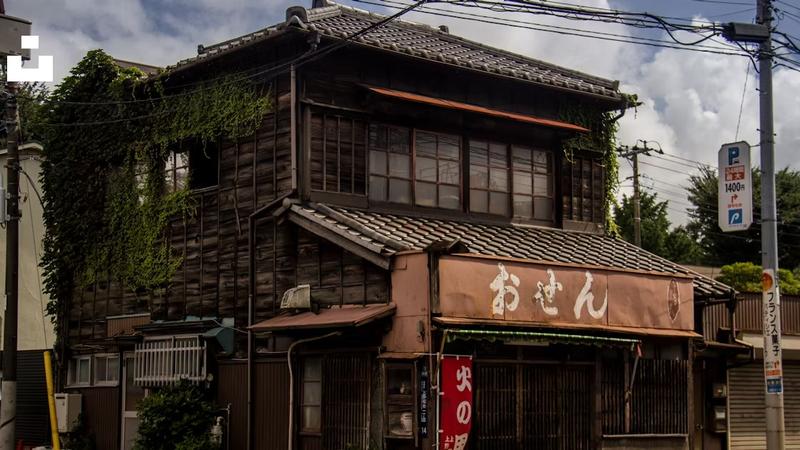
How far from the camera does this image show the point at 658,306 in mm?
18656

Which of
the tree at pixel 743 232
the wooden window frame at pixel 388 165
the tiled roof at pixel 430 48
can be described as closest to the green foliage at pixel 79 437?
the tiled roof at pixel 430 48

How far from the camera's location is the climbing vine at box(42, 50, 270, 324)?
21.1 metres

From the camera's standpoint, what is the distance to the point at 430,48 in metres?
21.4

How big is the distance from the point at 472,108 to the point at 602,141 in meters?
4.17

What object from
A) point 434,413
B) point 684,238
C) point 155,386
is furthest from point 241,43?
point 684,238

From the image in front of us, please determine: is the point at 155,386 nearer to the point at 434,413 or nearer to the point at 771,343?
the point at 434,413

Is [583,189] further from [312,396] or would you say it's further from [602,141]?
[312,396]

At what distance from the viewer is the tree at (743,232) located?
48250 mm

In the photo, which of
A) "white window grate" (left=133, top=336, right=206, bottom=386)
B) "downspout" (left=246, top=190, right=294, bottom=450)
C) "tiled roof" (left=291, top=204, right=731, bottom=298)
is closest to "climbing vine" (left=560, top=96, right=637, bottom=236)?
"tiled roof" (left=291, top=204, right=731, bottom=298)

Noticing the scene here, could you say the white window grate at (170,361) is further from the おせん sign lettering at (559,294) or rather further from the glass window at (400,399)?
the おせん sign lettering at (559,294)

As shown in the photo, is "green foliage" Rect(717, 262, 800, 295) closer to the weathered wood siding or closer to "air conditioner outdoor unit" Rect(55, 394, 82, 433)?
the weathered wood siding

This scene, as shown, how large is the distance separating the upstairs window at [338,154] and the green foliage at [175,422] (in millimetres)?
4680

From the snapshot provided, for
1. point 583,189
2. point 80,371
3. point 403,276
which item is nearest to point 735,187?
point 403,276

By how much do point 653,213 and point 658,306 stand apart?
36561 millimetres
